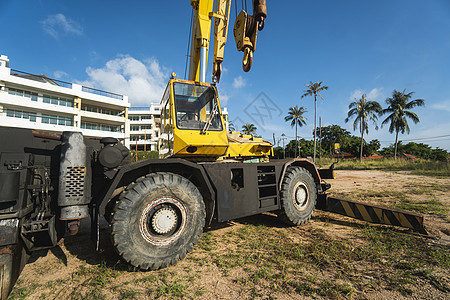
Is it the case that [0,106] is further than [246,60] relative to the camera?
Yes

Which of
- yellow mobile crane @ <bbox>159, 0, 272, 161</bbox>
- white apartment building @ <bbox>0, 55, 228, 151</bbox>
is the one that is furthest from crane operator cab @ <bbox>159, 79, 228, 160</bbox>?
white apartment building @ <bbox>0, 55, 228, 151</bbox>

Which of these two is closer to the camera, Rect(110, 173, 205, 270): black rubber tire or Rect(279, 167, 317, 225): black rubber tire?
Rect(110, 173, 205, 270): black rubber tire

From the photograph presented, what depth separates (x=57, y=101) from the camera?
105 ft

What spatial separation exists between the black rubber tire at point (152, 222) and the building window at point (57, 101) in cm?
3920

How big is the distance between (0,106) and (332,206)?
130ft

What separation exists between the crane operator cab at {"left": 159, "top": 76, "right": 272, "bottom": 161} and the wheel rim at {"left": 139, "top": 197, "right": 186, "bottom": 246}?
999 millimetres

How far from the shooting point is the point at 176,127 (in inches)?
150

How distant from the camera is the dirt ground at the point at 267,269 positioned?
2529 millimetres

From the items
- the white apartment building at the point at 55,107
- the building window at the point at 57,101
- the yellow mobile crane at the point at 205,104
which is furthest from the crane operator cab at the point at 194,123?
the building window at the point at 57,101

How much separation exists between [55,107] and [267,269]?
39.5m

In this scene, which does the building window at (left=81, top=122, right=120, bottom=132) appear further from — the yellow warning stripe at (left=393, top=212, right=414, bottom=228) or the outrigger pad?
the yellow warning stripe at (left=393, top=212, right=414, bottom=228)

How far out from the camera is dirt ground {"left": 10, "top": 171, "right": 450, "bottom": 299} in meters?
2.53

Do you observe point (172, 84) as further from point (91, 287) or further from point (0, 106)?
point (0, 106)

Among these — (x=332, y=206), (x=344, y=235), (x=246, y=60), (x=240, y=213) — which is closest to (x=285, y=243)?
(x=240, y=213)
